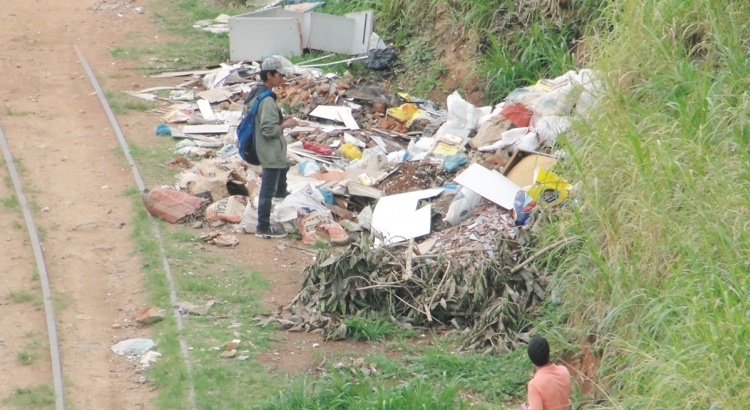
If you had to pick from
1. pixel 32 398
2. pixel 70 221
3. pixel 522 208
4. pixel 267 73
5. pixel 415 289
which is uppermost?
pixel 267 73

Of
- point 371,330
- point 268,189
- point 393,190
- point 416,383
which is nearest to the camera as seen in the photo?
point 416,383

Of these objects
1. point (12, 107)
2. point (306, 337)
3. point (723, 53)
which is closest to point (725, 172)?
point (723, 53)

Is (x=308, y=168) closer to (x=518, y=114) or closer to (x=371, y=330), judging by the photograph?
(x=518, y=114)

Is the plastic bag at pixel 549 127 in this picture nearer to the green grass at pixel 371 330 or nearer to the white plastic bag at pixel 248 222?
the green grass at pixel 371 330


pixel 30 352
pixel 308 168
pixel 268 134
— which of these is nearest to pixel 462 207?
pixel 268 134

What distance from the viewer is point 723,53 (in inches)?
343

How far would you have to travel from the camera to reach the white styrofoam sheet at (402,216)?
967 centimetres

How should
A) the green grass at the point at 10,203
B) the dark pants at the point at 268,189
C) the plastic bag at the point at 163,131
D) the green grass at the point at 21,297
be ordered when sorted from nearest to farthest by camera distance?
the green grass at the point at 21,297, the dark pants at the point at 268,189, the green grass at the point at 10,203, the plastic bag at the point at 163,131

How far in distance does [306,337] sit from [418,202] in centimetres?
249

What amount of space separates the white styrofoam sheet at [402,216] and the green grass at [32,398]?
3.50m

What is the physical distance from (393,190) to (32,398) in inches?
198

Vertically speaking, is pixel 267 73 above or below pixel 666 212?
below

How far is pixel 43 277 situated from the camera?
360 inches

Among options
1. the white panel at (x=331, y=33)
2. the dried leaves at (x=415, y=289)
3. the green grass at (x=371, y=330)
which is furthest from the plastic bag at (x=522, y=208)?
the white panel at (x=331, y=33)
